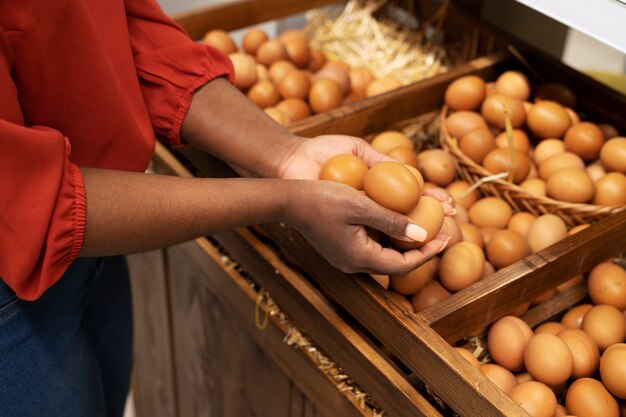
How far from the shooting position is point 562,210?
4.05 ft

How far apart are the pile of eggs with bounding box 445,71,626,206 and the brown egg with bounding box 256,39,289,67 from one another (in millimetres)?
425

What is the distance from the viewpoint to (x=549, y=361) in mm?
987

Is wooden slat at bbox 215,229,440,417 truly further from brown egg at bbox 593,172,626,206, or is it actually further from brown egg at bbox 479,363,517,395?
brown egg at bbox 593,172,626,206

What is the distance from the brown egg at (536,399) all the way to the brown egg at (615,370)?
76 millimetres

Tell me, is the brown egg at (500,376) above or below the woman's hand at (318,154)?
below

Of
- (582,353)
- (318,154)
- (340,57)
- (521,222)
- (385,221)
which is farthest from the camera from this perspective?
(340,57)

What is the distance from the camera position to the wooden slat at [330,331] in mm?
984

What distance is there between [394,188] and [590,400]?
0.38 metres

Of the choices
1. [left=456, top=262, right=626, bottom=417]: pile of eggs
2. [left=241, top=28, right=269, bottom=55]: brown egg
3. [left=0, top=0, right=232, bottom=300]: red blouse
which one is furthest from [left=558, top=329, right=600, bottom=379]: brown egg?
[left=241, top=28, right=269, bottom=55]: brown egg

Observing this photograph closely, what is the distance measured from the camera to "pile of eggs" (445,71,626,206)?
4.17 ft

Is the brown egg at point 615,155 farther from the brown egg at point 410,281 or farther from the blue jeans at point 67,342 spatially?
the blue jeans at point 67,342

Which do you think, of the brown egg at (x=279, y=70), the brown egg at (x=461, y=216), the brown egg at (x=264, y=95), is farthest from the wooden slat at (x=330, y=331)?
the brown egg at (x=279, y=70)

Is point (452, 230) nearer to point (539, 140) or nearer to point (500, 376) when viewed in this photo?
point (500, 376)

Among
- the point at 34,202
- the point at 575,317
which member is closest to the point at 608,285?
the point at 575,317
